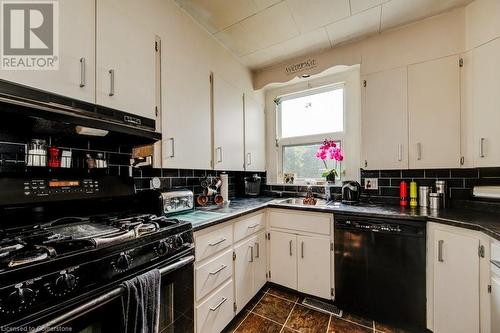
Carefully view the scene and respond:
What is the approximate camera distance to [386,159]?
196 cm

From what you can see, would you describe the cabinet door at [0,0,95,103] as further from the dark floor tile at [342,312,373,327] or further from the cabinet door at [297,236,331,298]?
the dark floor tile at [342,312,373,327]

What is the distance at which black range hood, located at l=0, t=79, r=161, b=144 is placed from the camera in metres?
0.75

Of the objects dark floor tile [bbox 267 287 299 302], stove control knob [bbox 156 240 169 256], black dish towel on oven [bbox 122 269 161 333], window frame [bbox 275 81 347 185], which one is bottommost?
dark floor tile [bbox 267 287 299 302]

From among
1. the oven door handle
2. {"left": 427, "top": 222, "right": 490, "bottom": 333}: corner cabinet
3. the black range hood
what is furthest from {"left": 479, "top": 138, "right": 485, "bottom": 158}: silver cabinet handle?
the oven door handle

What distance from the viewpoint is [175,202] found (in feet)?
4.86

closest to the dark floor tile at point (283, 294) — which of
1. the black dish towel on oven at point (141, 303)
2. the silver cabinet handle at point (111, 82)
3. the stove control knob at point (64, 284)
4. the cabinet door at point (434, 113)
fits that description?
the black dish towel on oven at point (141, 303)

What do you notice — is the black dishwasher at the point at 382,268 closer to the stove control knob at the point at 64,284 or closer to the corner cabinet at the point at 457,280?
the corner cabinet at the point at 457,280

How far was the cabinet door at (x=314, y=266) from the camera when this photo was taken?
5.97 feet

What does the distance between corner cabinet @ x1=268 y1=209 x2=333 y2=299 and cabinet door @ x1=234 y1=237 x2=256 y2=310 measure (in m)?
0.31

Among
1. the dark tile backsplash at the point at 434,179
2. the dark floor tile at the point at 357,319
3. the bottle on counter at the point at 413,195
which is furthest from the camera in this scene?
the bottle on counter at the point at 413,195

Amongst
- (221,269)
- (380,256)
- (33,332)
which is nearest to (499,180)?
(380,256)

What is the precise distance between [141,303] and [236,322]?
43.1 inches

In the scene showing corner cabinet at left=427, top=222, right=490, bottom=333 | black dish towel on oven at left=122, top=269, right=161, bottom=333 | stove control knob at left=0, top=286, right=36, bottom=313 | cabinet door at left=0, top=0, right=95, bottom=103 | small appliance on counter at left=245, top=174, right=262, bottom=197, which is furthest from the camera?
small appliance on counter at left=245, top=174, right=262, bottom=197
